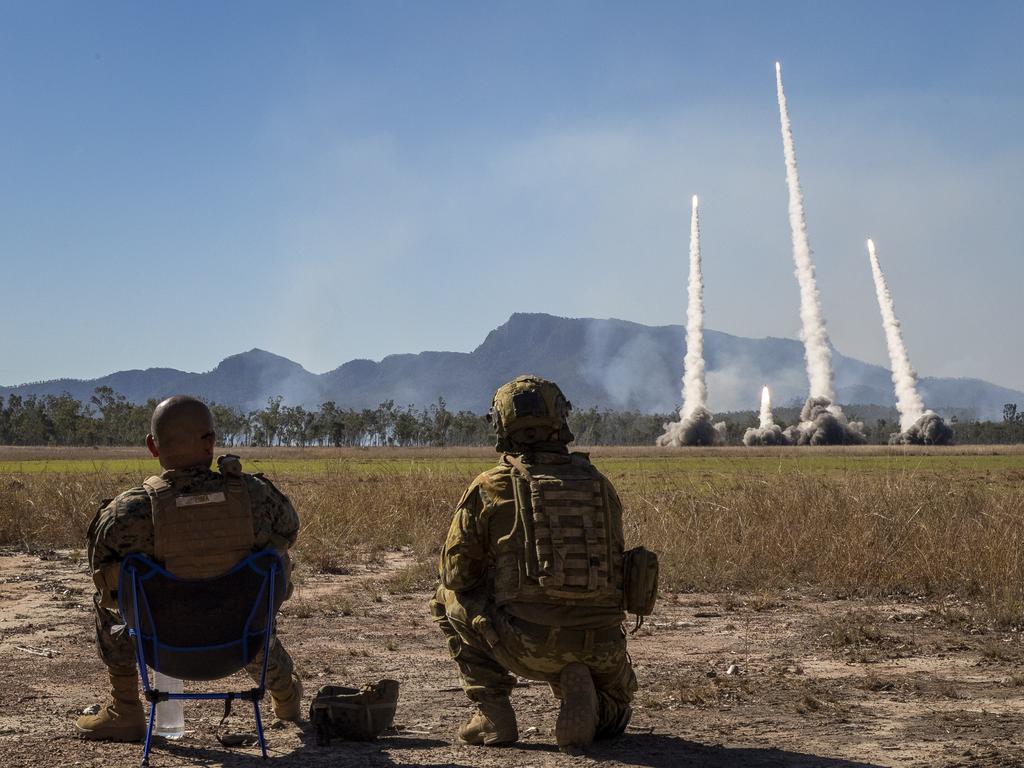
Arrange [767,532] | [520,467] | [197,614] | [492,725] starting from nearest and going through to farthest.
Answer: [197,614] → [520,467] → [492,725] → [767,532]

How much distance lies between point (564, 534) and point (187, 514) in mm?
1795

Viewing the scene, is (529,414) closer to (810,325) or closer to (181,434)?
(181,434)

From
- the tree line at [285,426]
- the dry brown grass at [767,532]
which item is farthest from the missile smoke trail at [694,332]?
the dry brown grass at [767,532]

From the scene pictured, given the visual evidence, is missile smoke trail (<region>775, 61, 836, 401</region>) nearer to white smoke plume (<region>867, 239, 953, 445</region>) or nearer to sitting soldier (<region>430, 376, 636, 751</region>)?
white smoke plume (<region>867, 239, 953, 445</region>)

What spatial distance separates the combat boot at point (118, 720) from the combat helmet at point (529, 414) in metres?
2.31

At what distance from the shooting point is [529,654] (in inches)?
235

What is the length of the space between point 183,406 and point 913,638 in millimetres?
6399

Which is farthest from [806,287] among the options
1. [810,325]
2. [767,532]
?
[767,532]

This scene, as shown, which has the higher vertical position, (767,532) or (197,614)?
(197,614)

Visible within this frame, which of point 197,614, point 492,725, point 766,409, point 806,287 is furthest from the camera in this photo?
point 766,409

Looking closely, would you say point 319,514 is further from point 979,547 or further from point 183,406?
point 183,406

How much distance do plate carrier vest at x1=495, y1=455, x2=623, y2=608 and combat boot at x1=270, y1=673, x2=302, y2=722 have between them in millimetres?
1400

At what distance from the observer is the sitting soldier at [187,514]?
555 cm

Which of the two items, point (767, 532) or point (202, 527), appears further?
point (767, 532)
